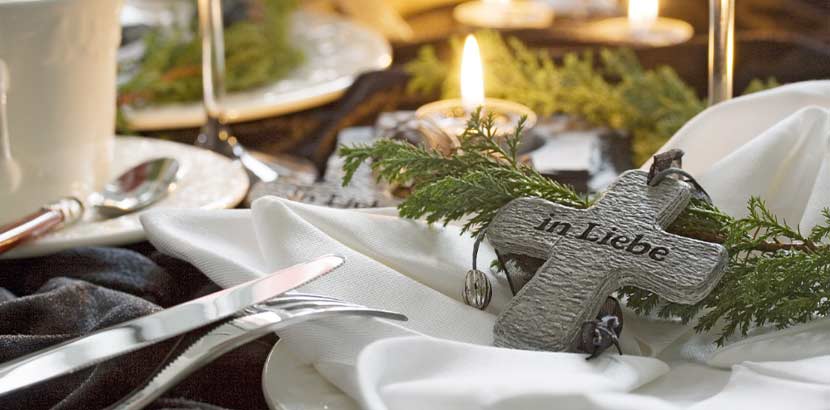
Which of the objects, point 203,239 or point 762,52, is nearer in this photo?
point 203,239

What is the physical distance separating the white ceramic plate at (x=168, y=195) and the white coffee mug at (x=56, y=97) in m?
0.03

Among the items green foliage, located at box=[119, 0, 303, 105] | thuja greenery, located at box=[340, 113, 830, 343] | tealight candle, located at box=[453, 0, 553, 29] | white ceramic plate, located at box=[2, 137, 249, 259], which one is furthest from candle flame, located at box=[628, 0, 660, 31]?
thuja greenery, located at box=[340, 113, 830, 343]

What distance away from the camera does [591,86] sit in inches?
31.6

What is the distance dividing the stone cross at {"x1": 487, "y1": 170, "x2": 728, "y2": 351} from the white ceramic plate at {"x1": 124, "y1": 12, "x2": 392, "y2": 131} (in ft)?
1.50

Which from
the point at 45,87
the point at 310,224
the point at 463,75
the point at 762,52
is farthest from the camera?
the point at 762,52

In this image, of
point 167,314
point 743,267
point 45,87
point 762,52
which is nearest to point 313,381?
point 167,314

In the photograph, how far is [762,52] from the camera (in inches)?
34.2

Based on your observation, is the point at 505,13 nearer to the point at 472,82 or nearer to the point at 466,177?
the point at 472,82

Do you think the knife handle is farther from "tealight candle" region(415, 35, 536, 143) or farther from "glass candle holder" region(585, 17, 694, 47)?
"glass candle holder" region(585, 17, 694, 47)

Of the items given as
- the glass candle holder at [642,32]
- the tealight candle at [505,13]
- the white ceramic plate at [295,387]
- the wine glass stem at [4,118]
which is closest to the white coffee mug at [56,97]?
the wine glass stem at [4,118]

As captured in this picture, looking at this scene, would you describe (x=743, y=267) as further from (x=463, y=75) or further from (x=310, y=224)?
(x=463, y=75)

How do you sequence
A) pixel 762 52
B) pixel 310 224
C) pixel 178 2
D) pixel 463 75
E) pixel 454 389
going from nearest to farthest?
pixel 454 389 < pixel 310 224 < pixel 463 75 < pixel 762 52 < pixel 178 2

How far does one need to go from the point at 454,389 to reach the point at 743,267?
13 centimetres

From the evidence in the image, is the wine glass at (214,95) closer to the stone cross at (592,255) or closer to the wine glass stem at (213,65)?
the wine glass stem at (213,65)
